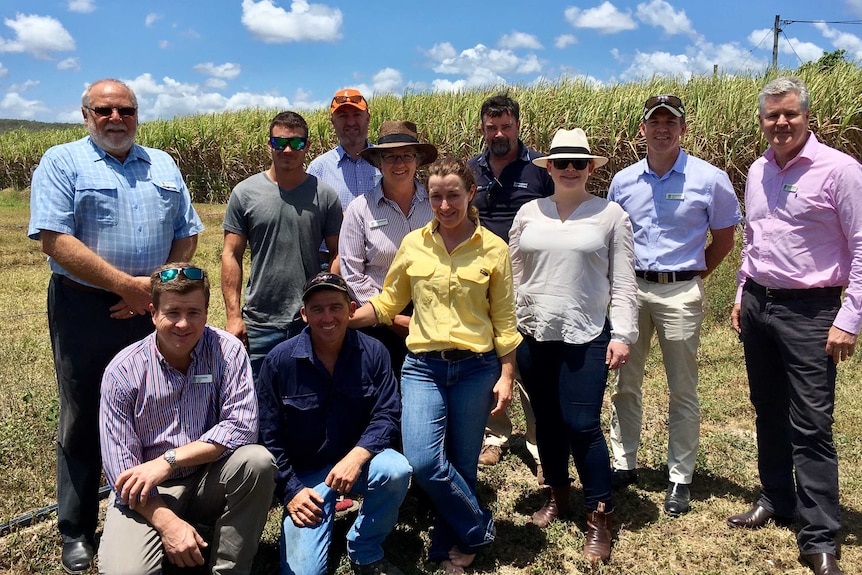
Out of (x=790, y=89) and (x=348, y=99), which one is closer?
(x=790, y=89)

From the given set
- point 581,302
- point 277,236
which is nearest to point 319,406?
point 277,236

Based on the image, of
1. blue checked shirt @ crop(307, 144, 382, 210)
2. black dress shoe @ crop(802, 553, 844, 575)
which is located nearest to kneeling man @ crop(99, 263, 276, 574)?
blue checked shirt @ crop(307, 144, 382, 210)

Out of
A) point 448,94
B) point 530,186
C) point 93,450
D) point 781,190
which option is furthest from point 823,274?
point 448,94

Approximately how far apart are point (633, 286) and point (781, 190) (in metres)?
0.88

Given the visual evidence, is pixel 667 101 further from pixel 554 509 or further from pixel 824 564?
pixel 824 564

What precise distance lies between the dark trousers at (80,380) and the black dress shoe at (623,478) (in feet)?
9.68

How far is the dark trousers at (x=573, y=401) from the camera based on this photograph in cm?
330

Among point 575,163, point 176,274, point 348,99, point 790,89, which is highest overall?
point 348,99

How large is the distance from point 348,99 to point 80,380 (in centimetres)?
252

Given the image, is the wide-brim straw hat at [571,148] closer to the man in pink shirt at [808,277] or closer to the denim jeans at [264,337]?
the man in pink shirt at [808,277]

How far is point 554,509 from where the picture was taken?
3750 millimetres

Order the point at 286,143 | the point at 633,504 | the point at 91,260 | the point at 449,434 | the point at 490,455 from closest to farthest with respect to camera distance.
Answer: the point at 91,260, the point at 449,434, the point at 286,143, the point at 633,504, the point at 490,455

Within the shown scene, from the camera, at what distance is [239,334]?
12.5 ft

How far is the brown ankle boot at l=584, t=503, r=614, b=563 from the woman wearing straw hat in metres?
1.39
